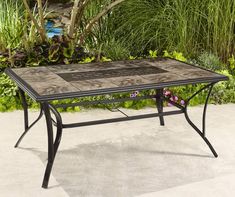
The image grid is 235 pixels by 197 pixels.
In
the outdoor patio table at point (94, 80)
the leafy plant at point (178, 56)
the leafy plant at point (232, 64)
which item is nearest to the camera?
the outdoor patio table at point (94, 80)

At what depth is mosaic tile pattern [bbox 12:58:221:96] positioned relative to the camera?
10.4 feet

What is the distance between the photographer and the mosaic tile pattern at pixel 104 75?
318 cm

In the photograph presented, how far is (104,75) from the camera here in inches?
Result: 139

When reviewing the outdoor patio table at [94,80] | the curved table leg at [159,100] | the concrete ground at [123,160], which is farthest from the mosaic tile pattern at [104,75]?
the concrete ground at [123,160]

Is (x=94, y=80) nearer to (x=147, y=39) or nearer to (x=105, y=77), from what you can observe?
(x=105, y=77)

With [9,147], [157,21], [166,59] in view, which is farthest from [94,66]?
[157,21]

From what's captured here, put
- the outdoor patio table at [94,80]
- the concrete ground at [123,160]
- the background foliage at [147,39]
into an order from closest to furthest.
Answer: the outdoor patio table at [94,80], the concrete ground at [123,160], the background foliage at [147,39]

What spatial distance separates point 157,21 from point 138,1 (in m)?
0.34

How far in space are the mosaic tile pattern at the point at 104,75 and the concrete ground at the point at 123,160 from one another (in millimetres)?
656

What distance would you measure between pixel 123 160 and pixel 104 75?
0.68 metres

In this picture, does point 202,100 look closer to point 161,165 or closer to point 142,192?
point 161,165

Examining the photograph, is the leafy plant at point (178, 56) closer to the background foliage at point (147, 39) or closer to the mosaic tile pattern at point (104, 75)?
the background foliage at point (147, 39)

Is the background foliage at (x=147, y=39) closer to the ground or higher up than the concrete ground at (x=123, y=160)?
higher up

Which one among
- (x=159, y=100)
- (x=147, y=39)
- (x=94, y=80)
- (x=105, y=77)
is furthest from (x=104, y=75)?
(x=147, y=39)
